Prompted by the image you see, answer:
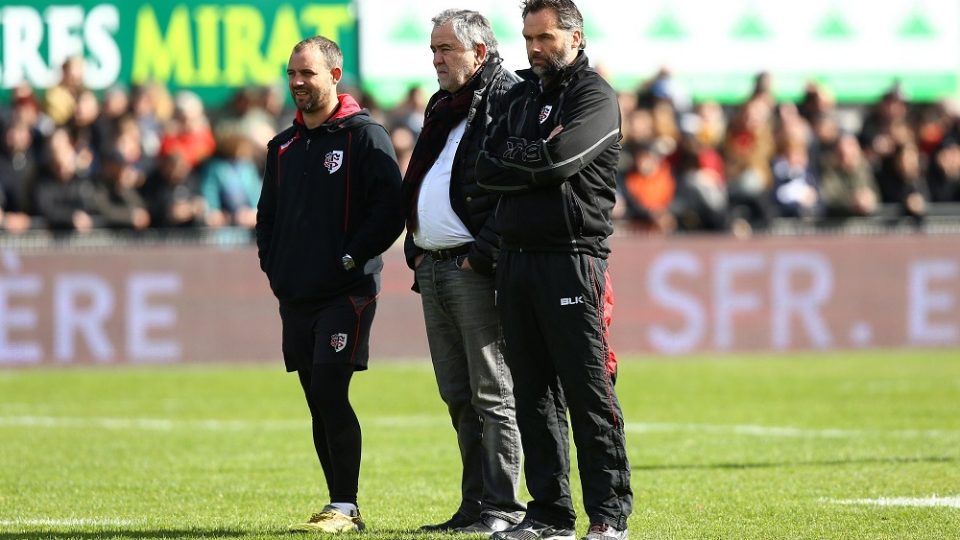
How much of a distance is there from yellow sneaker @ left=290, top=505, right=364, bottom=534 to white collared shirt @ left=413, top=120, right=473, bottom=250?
135cm

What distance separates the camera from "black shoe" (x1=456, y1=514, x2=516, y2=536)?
8.27 metres

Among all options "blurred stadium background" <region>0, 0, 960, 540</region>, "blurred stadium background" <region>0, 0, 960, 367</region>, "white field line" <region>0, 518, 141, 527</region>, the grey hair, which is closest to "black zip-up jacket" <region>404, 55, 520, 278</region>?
the grey hair

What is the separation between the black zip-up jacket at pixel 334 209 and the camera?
28.0 feet

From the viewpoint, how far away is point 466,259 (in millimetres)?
8242

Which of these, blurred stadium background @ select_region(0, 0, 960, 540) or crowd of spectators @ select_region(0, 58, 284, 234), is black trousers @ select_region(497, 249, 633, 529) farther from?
crowd of spectators @ select_region(0, 58, 284, 234)

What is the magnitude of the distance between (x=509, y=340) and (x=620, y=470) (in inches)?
30.1

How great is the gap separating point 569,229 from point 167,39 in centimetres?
1583

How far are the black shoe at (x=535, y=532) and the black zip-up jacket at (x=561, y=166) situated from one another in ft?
4.10

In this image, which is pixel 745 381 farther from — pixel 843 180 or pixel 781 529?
pixel 781 529

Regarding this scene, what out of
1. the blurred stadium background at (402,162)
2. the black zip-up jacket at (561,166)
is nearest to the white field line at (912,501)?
the black zip-up jacket at (561,166)

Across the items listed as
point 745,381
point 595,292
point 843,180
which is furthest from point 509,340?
point 843,180

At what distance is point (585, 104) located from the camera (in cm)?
747

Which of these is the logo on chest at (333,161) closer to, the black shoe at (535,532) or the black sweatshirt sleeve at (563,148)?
the black sweatshirt sleeve at (563,148)

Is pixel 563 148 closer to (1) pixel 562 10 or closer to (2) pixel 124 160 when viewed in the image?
(1) pixel 562 10
